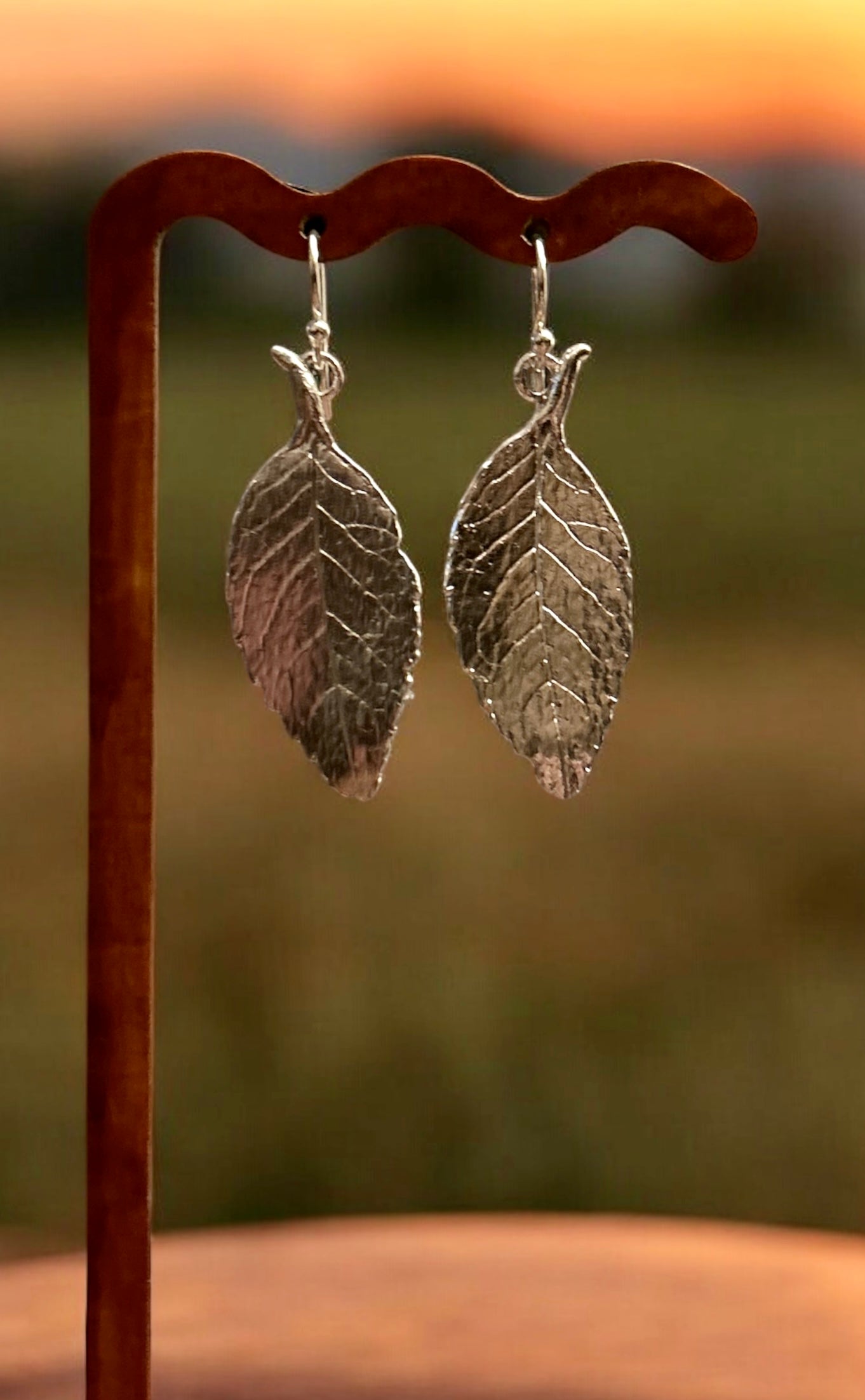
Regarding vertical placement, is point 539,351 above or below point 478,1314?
above

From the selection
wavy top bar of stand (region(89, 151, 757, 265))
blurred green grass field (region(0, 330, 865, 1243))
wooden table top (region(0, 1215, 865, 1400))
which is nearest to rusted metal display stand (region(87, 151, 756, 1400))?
wavy top bar of stand (region(89, 151, 757, 265))

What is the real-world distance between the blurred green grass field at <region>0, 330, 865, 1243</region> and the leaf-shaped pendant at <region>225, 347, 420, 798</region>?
1.86 feet

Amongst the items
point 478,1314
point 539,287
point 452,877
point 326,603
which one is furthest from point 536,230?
point 452,877

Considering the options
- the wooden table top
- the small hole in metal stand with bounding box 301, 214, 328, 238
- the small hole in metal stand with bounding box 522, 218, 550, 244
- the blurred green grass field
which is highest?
the small hole in metal stand with bounding box 301, 214, 328, 238

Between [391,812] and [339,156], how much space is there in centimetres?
42

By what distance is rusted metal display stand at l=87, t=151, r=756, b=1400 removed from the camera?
465mm

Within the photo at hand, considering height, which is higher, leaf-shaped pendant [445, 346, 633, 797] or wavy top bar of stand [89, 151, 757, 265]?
wavy top bar of stand [89, 151, 757, 265]

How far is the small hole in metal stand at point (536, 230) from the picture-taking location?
47cm

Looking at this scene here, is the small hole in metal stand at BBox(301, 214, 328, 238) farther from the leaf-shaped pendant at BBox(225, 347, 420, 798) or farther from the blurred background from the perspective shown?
the blurred background

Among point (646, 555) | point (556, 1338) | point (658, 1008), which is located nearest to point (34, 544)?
point (646, 555)

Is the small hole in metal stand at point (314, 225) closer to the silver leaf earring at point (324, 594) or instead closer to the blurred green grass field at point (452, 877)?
the silver leaf earring at point (324, 594)

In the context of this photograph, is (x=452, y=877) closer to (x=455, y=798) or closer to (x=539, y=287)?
(x=455, y=798)

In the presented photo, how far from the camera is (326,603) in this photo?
473 mm

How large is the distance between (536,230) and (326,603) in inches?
4.7
